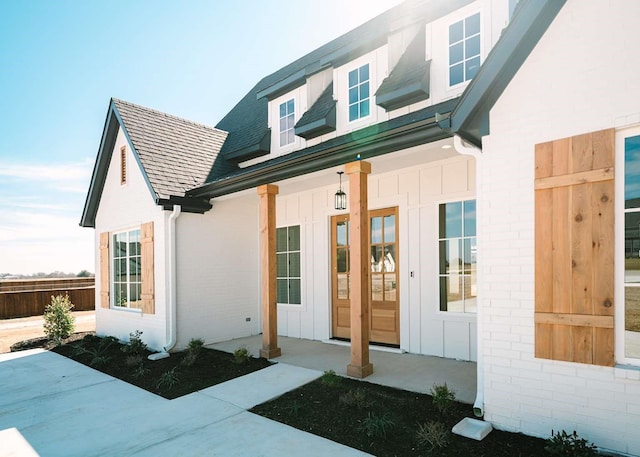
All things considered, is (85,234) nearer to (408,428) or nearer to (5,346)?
(5,346)

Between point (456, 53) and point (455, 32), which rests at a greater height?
point (455, 32)

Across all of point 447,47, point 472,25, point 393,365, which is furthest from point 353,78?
point 393,365

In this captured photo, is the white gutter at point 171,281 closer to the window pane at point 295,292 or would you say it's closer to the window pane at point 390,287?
the window pane at point 295,292

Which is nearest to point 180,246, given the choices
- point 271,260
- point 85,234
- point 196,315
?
point 196,315

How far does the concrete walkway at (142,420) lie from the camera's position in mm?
3334

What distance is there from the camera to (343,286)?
280 inches

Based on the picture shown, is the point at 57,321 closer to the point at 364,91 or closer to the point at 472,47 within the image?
the point at 364,91

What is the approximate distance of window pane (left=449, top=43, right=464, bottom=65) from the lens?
5.50m

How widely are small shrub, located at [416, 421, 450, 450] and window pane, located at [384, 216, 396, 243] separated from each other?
3.43 meters

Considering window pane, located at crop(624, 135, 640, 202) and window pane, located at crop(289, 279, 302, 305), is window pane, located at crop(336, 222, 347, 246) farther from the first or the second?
window pane, located at crop(624, 135, 640, 202)

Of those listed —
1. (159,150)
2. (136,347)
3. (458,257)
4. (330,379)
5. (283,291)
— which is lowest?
(136,347)

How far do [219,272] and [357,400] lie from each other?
4.64 meters

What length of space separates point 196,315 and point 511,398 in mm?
5831

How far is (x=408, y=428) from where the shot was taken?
11.4ft
